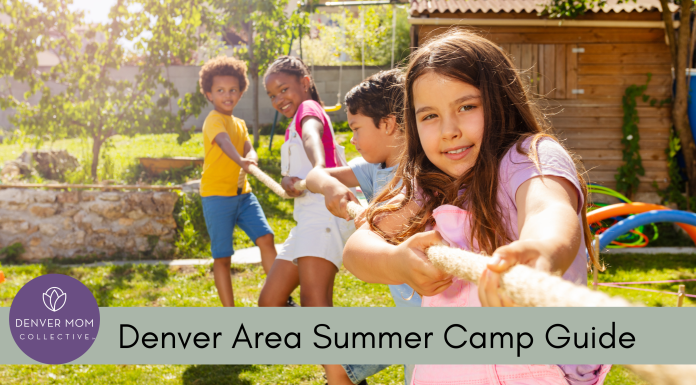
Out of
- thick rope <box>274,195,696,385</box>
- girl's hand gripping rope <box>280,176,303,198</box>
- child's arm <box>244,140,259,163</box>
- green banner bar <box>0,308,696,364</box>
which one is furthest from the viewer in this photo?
child's arm <box>244,140,259,163</box>

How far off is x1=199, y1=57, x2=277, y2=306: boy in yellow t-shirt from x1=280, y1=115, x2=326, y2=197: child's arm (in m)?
0.90

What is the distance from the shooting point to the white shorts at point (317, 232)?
269cm

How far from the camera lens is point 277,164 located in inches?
341

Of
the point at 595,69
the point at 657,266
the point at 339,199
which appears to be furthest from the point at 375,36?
the point at 339,199

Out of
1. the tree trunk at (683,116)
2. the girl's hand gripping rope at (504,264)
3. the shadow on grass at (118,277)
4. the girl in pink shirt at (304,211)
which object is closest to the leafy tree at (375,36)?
the tree trunk at (683,116)

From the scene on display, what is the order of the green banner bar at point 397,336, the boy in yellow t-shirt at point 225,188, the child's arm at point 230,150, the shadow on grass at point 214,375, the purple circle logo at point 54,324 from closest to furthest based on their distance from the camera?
the green banner bar at point 397,336
the purple circle logo at point 54,324
the shadow on grass at point 214,375
the child's arm at point 230,150
the boy in yellow t-shirt at point 225,188

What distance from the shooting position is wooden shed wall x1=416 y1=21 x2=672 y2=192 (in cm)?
718

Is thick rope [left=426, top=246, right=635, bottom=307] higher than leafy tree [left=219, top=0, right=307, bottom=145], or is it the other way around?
leafy tree [left=219, top=0, right=307, bottom=145]

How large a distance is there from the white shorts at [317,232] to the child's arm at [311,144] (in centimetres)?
9

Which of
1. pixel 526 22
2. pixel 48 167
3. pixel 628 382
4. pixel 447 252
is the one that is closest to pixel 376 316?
pixel 447 252

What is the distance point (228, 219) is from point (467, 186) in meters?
2.83

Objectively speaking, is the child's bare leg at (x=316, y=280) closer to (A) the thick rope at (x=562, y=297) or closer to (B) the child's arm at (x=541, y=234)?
(B) the child's arm at (x=541, y=234)

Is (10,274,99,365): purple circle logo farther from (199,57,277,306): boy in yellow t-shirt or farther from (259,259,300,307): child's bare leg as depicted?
(199,57,277,306): boy in yellow t-shirt

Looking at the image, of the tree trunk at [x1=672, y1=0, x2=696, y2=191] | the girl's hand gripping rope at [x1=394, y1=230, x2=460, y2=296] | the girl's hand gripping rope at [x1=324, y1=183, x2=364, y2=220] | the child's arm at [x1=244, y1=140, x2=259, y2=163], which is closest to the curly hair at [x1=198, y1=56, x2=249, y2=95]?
the child's arm at [x1=244, y1=140, x2=259, y2=163]
